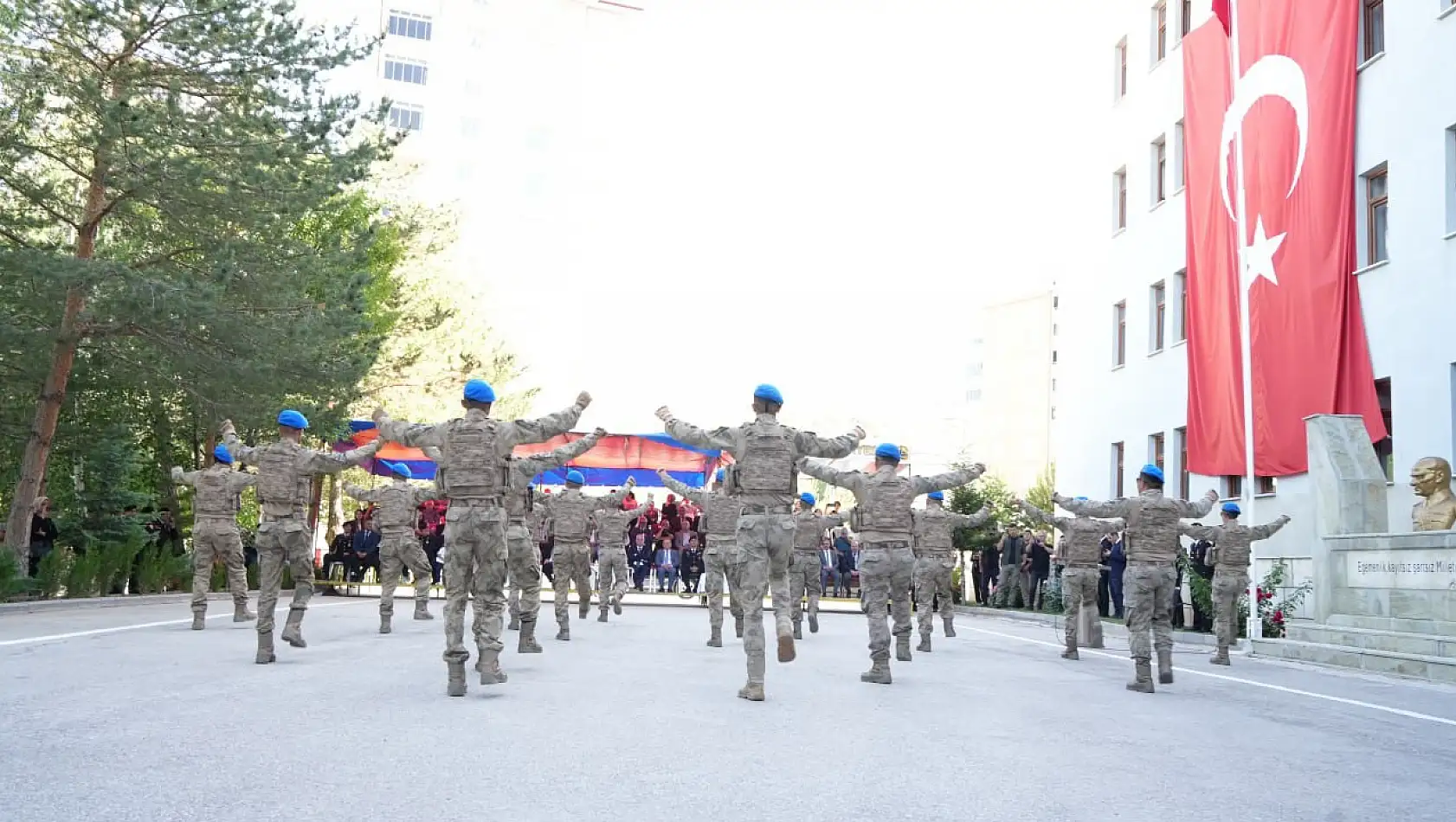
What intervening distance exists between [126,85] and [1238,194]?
63.4ft

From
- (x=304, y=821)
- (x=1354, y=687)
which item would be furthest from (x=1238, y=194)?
(x=304, y=821)

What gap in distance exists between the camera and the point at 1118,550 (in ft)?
89.0

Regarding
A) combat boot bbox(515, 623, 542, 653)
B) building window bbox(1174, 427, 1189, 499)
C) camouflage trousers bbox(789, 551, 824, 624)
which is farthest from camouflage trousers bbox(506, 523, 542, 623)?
building window bbox(1174, 427, 1189, 499)

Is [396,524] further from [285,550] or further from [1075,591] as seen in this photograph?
[1075,591]

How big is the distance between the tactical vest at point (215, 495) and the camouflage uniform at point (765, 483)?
31.9 ft

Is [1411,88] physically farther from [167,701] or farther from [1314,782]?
[167,701]

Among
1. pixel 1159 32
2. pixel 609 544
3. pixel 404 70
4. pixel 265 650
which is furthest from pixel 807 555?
pixel 404 70

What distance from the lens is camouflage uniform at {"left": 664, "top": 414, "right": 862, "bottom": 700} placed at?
1168 centimetres

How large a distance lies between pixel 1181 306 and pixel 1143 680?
2103cm

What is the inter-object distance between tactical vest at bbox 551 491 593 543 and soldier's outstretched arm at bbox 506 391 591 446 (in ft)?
28.5

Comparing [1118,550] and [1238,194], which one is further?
[1118,550]

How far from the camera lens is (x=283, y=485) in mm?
14250

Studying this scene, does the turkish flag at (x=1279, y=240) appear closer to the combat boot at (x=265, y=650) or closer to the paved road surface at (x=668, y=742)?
the paved road surface at (x=668, y=742)

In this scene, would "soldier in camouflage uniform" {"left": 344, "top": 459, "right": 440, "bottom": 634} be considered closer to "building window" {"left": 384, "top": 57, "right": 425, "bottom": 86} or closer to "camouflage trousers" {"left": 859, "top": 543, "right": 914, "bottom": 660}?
"camouflage trousers" {"left": 859, "top": 543, "right": 914, "bottom": 660}
